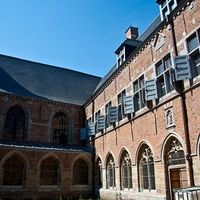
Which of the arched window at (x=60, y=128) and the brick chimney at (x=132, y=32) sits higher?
the brick chimney at (x=132, y=32)

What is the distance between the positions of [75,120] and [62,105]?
148 cm

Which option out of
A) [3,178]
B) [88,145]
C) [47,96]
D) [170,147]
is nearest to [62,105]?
[47,96]

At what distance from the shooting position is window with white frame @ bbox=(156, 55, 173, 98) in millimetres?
8570

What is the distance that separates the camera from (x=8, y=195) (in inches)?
477

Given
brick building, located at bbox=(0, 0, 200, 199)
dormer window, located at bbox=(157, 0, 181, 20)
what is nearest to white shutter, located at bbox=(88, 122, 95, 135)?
brick building, located at bbox=(0, 0, 200, 199)

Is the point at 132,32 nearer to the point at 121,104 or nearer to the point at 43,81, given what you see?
the point at 121,104

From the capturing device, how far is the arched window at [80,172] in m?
14.3

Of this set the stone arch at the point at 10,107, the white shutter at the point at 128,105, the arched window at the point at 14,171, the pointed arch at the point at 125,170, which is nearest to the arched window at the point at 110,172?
the pointed arch at the point at 125,170

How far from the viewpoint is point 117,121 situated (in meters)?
12.0

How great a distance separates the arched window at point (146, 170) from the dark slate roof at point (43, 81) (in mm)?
9078

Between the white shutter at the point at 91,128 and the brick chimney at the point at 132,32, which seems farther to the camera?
the brick chimney at the point at 132,32

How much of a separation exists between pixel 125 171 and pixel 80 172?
165 inches

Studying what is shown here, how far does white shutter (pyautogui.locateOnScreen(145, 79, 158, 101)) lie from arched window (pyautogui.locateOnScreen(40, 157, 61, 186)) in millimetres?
7502

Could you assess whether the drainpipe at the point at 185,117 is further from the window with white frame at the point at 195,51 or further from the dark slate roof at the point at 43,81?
the dark slate roof at the point at 43,81
